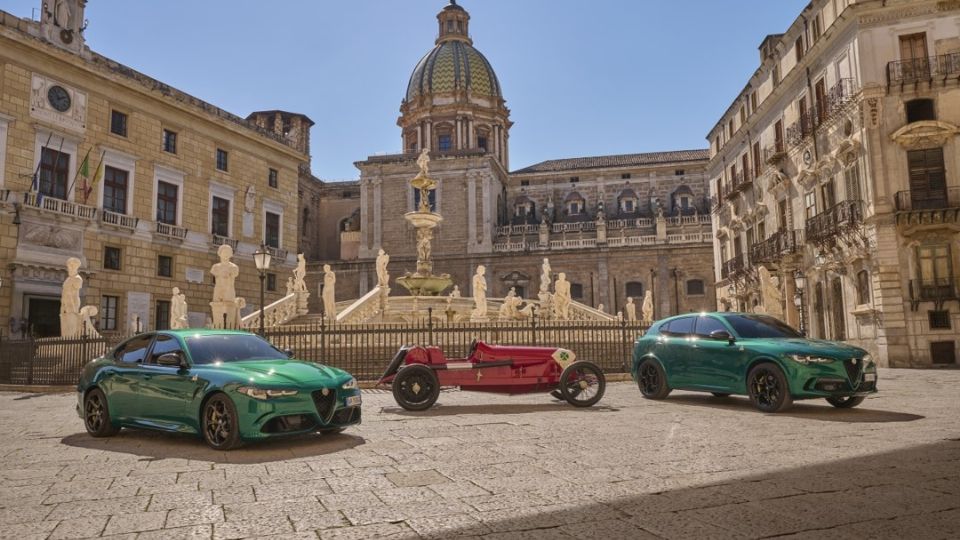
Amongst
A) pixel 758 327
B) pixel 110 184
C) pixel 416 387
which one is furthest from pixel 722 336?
pixel 110 184

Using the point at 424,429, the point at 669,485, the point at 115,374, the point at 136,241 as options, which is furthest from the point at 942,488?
the point at 136,241

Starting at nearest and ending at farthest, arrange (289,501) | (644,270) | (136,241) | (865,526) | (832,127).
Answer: (865,526)
(289,501)
(832,127)
(136,241)
(644,270)

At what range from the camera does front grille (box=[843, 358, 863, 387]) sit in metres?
8.62

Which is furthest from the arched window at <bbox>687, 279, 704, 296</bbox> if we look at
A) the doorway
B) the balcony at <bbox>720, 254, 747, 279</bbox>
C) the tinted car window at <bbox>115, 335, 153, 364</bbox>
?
the tinted car window at <bbox>115, 335, 153, 364</bbox>

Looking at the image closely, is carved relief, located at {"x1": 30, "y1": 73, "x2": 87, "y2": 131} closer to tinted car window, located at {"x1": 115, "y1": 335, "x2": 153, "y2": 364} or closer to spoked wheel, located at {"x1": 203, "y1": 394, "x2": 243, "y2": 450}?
tinted car window, located at {"x1": 115, "y1": 335, "x2": 153, "y2": 364}

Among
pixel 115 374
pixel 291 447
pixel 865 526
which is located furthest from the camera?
pixel 115 374

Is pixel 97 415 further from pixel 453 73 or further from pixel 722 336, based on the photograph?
pixel 453 73

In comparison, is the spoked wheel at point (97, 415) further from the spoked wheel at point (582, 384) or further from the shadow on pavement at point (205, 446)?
the spoked wheel at point (582, 384)

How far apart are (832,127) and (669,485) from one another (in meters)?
22.9

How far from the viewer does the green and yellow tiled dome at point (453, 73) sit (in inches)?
2373

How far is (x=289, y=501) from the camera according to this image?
456 cm

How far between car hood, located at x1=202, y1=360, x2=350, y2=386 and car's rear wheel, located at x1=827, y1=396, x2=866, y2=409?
6841 mm

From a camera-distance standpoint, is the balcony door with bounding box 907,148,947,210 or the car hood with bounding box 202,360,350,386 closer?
the car hood with bounding box 202,360,350,386

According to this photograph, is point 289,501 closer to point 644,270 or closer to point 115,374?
point 115,374
